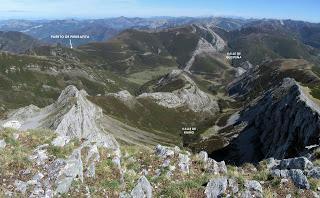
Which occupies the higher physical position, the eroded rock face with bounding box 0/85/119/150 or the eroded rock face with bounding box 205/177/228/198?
the eroded rock face with bounding box 205/177/228/198

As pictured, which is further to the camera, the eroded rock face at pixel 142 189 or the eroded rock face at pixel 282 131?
the eroded rock face at pixel 282 131

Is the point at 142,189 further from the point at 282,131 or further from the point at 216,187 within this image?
the point at 282,131

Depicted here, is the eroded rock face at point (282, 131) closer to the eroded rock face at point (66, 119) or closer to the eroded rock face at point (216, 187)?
the eroded rock face at point (66, 119)

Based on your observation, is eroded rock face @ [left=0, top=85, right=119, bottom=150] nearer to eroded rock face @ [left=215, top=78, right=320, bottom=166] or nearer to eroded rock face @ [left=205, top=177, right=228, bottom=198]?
eroded rock face @ [left=215, top=78, right=320, bottom=166]

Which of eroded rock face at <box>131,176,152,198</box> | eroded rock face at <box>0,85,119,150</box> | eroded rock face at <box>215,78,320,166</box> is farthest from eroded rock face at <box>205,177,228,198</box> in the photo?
eroded rock face at <box>0,85,119,150</box>

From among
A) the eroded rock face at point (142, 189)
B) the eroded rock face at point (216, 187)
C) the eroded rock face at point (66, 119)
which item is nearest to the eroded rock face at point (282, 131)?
the eroded rock face at point (66, 119)

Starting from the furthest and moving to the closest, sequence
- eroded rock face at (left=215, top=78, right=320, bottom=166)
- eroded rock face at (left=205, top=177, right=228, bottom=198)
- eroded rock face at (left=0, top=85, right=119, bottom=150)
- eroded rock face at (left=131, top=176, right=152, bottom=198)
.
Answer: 1. eroded rock face at (left=0, top=85, right=119, bottom=150)
2. eroded rock face at (left=215, top=78, right=320, bottom=166)
3. eroded rock face at (left=205, top=177, right=228, bottom=198)
4. eroded rock face at (left=131, top=176, right=152, bottom=198)

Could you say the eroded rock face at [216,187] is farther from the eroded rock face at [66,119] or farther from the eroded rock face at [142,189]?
the eroded rock face at [66,119]

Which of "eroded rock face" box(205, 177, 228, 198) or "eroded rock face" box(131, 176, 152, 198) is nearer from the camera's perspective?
"eroded rock face" box(131, 176, 152, 198)

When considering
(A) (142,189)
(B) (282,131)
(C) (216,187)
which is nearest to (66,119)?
(B) (282,131)

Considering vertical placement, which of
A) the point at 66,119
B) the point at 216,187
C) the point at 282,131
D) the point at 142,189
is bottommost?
the point at 66,119

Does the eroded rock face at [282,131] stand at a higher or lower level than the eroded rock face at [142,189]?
lower

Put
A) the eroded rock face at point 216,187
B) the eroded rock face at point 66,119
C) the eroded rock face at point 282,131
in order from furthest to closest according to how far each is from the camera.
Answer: the eroded rock face at point 66,119 → the eroded rock face at point 282,131 → the eroded rock face at point 216,187

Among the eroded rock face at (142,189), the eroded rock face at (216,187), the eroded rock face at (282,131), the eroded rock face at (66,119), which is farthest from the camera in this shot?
the eroded rock face at (66,119)
